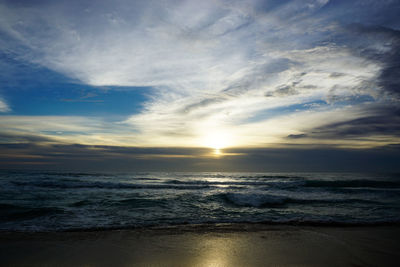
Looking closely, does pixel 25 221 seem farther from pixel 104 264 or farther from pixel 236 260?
pixel 236 260

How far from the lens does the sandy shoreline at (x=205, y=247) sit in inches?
148

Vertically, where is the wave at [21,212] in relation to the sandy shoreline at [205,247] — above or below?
below

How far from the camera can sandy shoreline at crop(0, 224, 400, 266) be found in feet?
12.3

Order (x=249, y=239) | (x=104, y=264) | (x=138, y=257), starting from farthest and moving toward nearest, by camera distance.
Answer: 1. (x=249, y=239)
2. (x=138, y=257)
3. (x=104, y=264)

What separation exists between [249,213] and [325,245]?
12.8ft

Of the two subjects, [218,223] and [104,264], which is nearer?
[104,264]

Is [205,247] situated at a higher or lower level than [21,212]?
higher

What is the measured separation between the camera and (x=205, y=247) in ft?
14.5

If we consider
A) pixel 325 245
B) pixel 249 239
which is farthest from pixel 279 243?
pixel 325 245

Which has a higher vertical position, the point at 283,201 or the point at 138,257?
the point at 138,257

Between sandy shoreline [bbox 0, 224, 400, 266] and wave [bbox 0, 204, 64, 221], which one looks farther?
wave [bbox 0, 204, 64, 221]

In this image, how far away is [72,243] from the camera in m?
4.62

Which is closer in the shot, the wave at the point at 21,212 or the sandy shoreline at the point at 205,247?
the sandy shoreline at the point at 205,247

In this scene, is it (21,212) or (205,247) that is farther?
(21,212)
